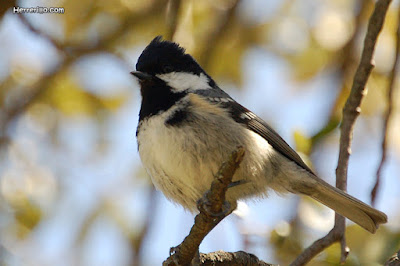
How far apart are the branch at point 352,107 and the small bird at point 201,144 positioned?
0.25 metres

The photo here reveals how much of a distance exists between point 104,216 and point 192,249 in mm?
2742

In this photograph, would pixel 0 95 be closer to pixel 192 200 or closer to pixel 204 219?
pixel 192 200

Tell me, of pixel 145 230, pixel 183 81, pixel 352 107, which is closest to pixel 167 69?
pixel 183 81

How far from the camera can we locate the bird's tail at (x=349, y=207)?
11.9 ft

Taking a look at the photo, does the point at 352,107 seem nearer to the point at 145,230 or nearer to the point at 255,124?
the point at 255,124

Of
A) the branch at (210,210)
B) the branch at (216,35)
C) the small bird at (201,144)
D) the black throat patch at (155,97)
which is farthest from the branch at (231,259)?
the branch at (216,35)

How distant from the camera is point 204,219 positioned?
271 centimetres

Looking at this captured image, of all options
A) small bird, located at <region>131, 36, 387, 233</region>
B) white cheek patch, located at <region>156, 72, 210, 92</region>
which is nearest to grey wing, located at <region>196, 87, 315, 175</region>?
small bird, located at <region>131, 36, 387, 233</region>

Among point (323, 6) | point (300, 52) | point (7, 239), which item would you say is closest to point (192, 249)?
point (7, 239)

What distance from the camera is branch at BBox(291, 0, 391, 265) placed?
3286 millimetres

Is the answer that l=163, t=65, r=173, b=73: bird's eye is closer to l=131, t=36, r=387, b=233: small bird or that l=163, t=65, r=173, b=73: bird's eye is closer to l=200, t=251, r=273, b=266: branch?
l=131, t=36, r=387, b=233: small bird

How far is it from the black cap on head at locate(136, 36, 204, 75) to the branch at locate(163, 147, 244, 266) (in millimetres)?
1436

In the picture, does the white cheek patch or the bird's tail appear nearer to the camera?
the bird's tail

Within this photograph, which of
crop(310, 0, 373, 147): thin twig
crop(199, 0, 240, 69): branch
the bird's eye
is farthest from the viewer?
crop(310, 0, 373, 147): thin twig
